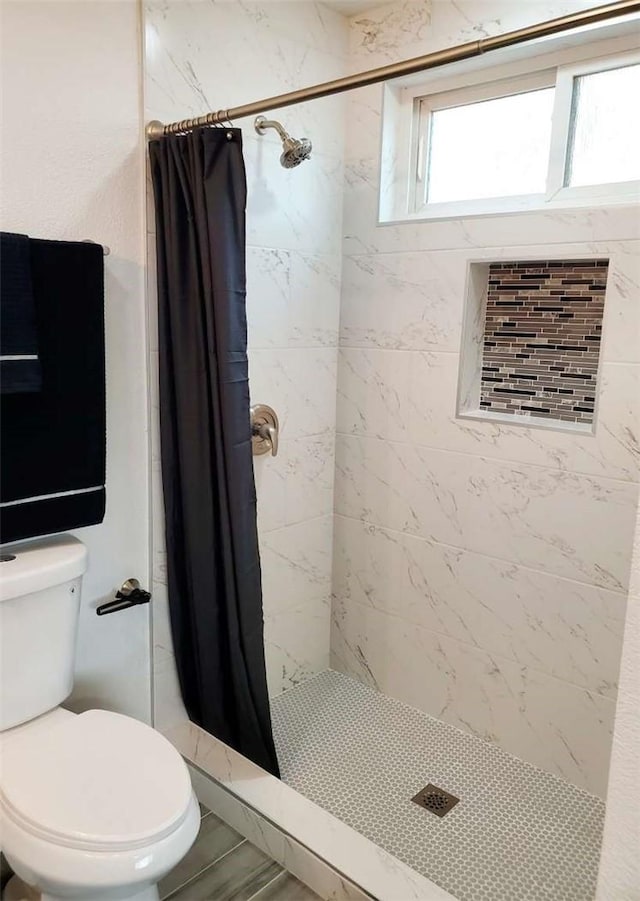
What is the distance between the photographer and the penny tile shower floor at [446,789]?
170 cm

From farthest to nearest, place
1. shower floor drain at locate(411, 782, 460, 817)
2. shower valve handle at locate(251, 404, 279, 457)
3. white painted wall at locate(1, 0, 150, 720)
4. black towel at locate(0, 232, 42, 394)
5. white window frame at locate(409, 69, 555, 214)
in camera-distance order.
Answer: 1. shower valve handle at locate(251, 404, 279, 457)
2. white window frame at locate(409, 69, 555, 214)
3. shower floor drain at locate(411, 782, 460, 817)
4. white painted wall at locate(1, 0, 150, 720)
5. black towel at locate(0, 232, 42, 394)

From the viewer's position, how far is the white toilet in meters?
1.24

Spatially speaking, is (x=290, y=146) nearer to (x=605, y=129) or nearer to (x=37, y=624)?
(x=605, y=129)

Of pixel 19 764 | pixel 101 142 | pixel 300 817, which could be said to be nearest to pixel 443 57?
pixel 101 142

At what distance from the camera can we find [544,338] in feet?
6.82

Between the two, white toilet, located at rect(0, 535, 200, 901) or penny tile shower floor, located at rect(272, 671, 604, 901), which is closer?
white toilet, located at rect(0, 535, 200, 901)

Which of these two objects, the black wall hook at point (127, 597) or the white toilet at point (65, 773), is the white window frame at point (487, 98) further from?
the white toilet at point (65, 773)

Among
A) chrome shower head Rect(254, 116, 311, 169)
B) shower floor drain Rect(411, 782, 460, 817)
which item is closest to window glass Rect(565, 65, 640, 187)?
chrome shower head Rect(254, 116, 311, 169)

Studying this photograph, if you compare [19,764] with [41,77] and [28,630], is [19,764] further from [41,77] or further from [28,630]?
[41,77]

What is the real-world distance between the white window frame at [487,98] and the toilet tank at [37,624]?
5.03ft

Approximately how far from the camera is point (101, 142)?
1674 mm

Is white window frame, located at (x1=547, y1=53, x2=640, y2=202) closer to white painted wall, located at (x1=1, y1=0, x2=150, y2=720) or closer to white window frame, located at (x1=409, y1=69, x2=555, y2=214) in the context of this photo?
white window frame, located at (x1=409, y1=69, x2=555, y2=214)

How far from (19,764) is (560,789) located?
1.55m

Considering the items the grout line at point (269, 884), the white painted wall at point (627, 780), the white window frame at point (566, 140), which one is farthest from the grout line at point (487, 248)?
the grout line at point (269, 884)
